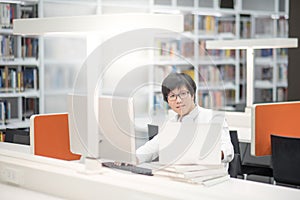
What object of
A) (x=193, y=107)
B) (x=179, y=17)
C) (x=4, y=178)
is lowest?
(x=4, y=178)

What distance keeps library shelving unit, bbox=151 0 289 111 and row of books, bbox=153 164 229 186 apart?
14.6 ft

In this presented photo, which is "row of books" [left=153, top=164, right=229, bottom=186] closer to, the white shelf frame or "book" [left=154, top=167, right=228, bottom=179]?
"book" [left=154, top=167, right=228, bottom=179]

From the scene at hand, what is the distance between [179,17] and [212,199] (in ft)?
2.22

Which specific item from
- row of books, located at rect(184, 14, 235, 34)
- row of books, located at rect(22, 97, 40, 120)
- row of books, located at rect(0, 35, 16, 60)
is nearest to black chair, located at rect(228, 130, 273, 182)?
row of books, located at rect(22, 97, 40, 120)

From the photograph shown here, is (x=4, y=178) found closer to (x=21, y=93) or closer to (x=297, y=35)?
(x=21, y=93)

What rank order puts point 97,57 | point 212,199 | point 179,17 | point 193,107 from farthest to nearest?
point 193,107
point 97,57
point 179,17
point 212,199

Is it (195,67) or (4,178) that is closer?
(4,178)

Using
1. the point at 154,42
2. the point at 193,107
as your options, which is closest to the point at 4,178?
the point at 193,107

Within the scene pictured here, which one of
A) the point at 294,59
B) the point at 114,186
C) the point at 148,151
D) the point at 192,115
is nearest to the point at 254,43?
the point at 294,59

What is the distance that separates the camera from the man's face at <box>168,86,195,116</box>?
9.93 ft

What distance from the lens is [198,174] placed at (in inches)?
80.4

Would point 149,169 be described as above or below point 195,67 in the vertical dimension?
below

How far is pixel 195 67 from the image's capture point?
7055 mm

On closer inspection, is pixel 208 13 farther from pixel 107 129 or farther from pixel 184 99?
pixel 107 129
